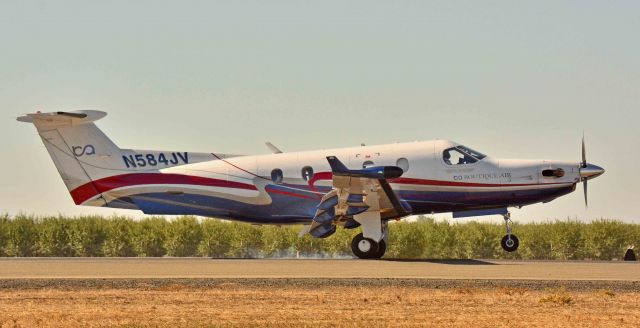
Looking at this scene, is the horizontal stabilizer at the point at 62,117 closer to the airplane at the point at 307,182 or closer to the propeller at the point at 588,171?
the airplane at the point at 307,182

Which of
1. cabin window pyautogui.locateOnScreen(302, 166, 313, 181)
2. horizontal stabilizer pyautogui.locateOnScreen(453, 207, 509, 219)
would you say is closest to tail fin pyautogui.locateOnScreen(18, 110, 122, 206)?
cabin window pyautogui.locateOnScreen(302, 166, 313, 181)

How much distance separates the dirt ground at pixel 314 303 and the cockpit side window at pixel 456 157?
A: 28.6 ft

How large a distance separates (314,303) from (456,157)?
1386 centimetres

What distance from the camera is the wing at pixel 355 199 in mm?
30953

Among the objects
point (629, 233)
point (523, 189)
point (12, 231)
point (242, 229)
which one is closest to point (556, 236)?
point (629, 233)

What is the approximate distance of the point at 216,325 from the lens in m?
17.7

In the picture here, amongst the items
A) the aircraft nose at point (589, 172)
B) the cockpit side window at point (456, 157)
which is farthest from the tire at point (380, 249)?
the aircraft nose at point (589, 172)

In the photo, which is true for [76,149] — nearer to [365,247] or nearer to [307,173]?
[307,173]

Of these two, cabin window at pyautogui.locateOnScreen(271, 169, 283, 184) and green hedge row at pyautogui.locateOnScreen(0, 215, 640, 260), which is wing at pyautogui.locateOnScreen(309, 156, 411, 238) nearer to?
cabin window at pyautogui.locateOnScreen(271, 169, 283, 184)

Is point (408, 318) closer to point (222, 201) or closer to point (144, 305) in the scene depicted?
point (144, 305)

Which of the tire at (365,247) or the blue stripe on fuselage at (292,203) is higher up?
the blue stripe on fuselage at (292,203)

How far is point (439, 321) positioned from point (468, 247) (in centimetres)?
2490

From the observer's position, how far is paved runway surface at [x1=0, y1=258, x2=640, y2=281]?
1078 inches

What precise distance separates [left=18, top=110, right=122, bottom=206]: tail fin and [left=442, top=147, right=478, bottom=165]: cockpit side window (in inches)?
426
